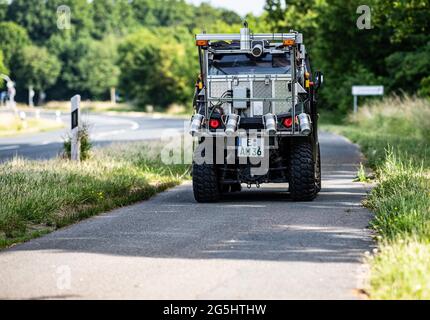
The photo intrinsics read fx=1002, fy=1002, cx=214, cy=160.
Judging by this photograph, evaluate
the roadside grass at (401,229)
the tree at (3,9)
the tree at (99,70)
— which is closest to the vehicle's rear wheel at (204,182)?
the roadside grass at (401,229)

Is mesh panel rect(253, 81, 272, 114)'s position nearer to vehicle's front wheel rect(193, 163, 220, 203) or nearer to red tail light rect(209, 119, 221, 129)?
red tail light rect(209, 119, 221, 129)

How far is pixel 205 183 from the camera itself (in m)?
14.6

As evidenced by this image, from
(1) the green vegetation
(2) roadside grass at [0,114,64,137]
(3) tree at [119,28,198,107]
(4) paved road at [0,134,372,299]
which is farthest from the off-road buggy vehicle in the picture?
(3) tree at [119,28,198,107]

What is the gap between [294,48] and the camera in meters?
15.0

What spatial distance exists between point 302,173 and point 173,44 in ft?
343

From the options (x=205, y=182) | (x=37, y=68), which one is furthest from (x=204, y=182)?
(x=37, y=68)

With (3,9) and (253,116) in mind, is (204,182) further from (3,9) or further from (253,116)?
(3,9)

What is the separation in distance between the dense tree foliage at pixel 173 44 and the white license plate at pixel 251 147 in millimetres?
2598

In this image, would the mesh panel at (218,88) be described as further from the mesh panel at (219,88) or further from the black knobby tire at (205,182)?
the black knobby tire at (205,182)

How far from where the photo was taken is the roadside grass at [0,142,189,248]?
1173 cm

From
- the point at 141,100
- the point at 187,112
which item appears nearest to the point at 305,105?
the point at 187,112

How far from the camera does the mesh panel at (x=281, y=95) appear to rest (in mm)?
14859

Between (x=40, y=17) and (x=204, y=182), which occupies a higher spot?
(x=40, y=17)
